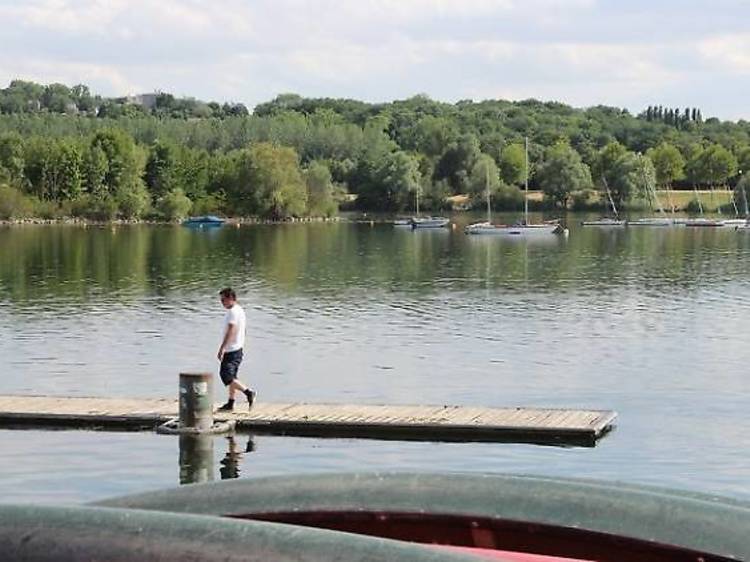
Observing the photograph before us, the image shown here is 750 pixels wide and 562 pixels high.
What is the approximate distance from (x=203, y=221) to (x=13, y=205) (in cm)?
2150

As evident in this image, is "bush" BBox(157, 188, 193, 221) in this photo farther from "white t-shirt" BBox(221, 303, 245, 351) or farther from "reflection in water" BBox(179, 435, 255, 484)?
"reflection in water" BBox(179, 435, 255, 484)

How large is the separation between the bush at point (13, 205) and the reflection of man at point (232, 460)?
148026mm

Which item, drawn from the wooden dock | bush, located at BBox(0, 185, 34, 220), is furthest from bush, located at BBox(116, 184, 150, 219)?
the wooden dock

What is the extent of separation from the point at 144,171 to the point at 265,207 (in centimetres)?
1538

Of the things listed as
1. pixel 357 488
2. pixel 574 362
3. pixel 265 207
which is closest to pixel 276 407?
pixel 574 362

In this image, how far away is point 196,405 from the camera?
20.5 m

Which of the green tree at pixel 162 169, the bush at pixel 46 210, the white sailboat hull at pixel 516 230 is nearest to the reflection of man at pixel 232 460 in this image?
the white sailboat hull at pixel 516 230

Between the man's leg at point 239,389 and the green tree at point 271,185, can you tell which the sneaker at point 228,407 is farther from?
the green tree at point 271,185

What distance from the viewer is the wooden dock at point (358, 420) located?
20516mm

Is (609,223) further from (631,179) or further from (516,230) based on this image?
(631,179)

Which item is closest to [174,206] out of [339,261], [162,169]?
[162,169]

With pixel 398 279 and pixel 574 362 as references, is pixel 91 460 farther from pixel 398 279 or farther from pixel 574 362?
pixel 398 279

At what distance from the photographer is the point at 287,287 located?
6041 centimetres

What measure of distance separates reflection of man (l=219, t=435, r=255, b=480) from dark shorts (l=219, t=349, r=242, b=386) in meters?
1.11
